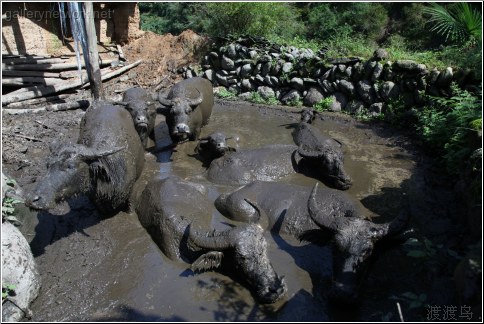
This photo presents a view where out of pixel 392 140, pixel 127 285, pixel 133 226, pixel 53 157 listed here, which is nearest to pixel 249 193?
pixel 133 226

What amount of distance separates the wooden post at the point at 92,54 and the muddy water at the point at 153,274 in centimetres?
537

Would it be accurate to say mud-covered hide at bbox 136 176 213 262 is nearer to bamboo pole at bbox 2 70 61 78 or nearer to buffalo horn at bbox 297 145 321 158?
buffalo horn at bbox 297 145 321 158

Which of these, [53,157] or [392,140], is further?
[392,140]

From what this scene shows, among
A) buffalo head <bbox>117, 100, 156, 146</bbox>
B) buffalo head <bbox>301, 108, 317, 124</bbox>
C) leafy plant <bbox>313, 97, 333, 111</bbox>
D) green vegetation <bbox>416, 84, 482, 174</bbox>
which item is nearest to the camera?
green vegetation <bbox>416, 84, 482, 174</bbox>

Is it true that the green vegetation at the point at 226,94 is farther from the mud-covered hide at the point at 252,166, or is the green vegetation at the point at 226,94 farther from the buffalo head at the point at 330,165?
the buffalo head at the point at 330,165

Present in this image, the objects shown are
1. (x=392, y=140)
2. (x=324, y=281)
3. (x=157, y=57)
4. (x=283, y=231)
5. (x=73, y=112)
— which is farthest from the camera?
(x=157, y=57)

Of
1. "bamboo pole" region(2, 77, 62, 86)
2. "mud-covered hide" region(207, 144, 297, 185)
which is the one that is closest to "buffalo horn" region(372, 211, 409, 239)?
"mud-covered hide" region(207, 144, 297, 185)

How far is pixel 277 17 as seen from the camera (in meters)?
16.1

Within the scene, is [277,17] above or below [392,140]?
above

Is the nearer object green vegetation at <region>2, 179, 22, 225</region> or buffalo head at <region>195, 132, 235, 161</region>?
green vegetation at <region>2, 179, 22, 225</region>

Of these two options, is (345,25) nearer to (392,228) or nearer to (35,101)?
(35,101)

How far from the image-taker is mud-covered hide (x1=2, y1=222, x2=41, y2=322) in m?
4.48

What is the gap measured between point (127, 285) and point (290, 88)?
355 inches

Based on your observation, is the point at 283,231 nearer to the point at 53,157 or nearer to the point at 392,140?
the point at 53,157
